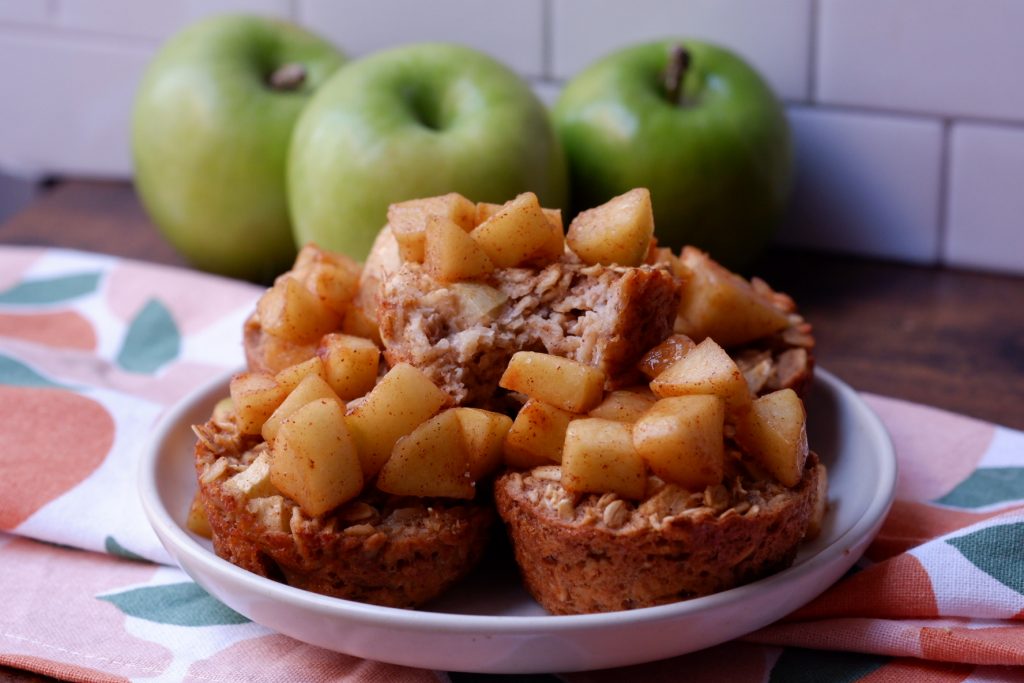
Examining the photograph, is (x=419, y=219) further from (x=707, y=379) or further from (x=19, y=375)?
(x=19, y=375)

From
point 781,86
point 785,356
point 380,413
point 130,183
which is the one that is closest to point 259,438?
point 380,413

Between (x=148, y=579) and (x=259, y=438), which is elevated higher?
(x=259, y=438)

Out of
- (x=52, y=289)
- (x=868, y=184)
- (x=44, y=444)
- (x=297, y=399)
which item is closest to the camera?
(x=297, y=399)

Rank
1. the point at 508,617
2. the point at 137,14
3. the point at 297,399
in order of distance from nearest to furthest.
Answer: the point at 508,617
the point at 297,399
the point at 137,14

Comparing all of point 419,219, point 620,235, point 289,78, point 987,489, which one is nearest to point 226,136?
point 289,78

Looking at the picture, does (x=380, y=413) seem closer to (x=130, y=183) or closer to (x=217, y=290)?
(x=217, y=290)

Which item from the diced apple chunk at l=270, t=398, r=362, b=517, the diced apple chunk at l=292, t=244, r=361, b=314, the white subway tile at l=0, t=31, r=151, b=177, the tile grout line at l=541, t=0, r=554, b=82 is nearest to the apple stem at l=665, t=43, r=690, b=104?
the tile grout line at l=541, t=0, r=554, b=82

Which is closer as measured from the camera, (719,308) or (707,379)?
(707,379)
